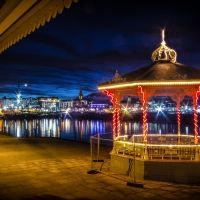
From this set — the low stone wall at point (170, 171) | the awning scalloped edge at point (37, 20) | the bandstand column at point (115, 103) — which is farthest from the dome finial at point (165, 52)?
the awning scalloped edge at point (37, 20)

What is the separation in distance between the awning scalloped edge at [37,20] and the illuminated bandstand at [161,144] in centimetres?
563

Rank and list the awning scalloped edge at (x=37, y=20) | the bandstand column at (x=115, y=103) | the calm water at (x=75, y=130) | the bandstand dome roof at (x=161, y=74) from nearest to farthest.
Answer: the awning scalloped edge at (x=37, y=20) → the bandstand dome roof at (x=161, y=74) → the bandstand column at (x=115, y=103) → the calm water at (x=75, y=130)

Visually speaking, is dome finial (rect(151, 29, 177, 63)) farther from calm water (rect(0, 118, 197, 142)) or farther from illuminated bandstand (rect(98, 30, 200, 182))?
calm water (rect(0, 118, 197, 142))

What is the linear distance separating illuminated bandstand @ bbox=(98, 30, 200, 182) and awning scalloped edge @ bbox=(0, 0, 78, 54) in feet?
18.5

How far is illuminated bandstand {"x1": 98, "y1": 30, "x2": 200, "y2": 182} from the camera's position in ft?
33.4

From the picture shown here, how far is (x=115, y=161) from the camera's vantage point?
38.4 ft

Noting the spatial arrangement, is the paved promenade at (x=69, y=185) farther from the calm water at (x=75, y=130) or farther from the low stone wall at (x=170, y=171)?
the calm water at (x=75, y=130)

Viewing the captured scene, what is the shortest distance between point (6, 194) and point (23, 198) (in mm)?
669

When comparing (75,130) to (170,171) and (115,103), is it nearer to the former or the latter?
(115,103)

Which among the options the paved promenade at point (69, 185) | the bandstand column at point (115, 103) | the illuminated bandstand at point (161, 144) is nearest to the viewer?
the paved promenade at point (69, 185)

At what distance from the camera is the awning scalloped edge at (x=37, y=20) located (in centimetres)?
371

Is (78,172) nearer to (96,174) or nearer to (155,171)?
(96,174)

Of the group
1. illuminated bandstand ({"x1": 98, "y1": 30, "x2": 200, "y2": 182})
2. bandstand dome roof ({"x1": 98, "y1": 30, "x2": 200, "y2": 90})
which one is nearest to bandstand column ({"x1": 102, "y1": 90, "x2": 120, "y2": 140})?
illuminated bandstand ({"x1": 98, "y1": 30, "x2": 200, "y2": 182})

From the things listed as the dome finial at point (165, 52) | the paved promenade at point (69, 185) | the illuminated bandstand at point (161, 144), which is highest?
the dome finial at point (165, 52)
